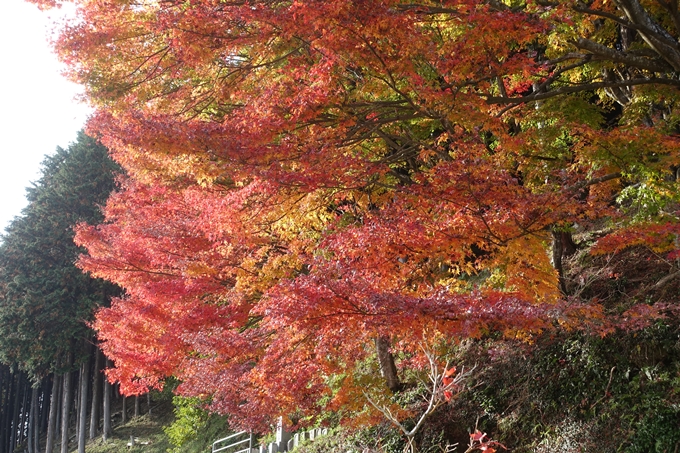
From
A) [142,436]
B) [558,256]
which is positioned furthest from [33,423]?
[558,256]

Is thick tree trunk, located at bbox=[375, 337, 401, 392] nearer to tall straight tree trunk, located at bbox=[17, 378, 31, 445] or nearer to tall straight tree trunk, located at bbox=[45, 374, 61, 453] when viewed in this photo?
tall straight tree trunk, located at bbox=[45, 374, 61, 453]

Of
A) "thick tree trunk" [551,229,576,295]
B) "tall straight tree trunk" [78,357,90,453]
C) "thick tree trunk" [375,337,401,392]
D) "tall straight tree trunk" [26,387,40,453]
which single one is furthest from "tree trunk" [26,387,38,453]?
"thick tree trunk" [551,229,576,295]

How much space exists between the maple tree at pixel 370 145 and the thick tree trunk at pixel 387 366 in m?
2.05

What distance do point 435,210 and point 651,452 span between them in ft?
13.3

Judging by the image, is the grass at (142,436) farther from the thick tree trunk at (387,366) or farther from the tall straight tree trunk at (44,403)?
the thick tree trunk at (387,366)

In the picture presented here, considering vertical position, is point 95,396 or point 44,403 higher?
point 44,403

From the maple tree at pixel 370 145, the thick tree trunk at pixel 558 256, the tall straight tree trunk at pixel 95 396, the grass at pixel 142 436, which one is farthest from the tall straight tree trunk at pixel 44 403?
the thick tree trunk at pixel 558 256

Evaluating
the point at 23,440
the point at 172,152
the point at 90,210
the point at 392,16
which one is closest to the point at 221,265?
the point at 172,152

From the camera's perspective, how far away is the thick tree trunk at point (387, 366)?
1156 cm

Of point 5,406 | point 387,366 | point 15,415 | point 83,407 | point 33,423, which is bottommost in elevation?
point 387,366

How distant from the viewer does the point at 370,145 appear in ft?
32.9

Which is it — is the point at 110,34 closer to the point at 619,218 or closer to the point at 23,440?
the point at 619,218

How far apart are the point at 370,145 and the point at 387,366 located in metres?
5.10

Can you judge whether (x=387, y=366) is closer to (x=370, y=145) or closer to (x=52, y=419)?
(x=370, y=145)
